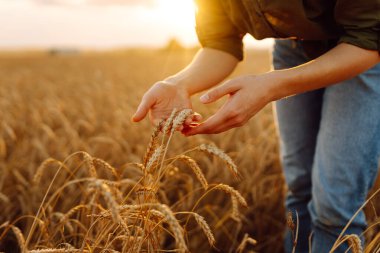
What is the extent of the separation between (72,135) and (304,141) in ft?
6.00

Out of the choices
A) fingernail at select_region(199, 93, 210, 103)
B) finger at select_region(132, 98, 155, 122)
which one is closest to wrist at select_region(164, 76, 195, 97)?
finger at select_region(132, 98, 155, 122)

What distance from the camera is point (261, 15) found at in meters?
1.50

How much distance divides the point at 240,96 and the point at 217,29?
48cm

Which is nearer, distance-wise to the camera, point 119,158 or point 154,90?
point 154,90

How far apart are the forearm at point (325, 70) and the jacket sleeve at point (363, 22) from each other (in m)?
0.02

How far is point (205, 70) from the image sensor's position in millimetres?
1664

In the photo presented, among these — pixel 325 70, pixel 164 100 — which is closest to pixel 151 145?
pixel 164 100

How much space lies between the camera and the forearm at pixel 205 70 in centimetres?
159

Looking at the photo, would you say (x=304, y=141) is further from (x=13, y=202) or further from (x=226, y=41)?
(x=13, y=202)

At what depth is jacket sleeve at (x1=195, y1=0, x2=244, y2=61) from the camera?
67.0 inches

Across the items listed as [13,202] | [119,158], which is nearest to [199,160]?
[119,158]

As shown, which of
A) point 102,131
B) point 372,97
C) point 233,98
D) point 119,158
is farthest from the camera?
point 102,131

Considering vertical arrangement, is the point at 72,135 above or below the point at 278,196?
above

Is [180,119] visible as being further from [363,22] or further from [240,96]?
[363,22]
